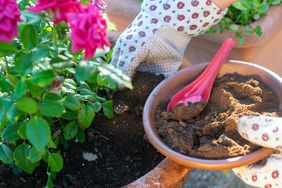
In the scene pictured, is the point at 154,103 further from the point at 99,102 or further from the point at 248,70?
the point at 248,70

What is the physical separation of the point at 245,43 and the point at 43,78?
816mm

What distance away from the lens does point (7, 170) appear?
121cm

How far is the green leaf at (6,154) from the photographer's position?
108 cm

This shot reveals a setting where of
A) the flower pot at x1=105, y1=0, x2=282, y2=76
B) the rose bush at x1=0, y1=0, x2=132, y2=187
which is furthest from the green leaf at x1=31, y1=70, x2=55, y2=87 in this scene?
the flower pot at x1=105, y1=0, x2=282, y2=76

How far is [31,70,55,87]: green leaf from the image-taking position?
857 millimetres

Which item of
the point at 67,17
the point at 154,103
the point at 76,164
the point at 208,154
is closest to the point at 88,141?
the point at 76,164

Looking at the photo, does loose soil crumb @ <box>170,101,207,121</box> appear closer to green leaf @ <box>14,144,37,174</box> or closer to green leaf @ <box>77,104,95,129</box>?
green leaf @ <box>77,104,95,129</box>

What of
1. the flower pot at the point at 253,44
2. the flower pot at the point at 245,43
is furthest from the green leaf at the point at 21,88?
the flower pot at the point at 253,44

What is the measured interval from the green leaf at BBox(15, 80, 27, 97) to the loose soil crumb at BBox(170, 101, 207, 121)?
1.25 feet

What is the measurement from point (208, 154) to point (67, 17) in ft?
1.39

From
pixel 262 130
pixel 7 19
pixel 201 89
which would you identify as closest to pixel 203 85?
pixel 201 89

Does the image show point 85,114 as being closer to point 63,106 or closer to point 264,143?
point 63,106

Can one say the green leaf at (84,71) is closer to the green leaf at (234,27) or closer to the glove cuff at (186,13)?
the glove cuff at (186,13)

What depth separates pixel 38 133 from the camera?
0.90 meters
